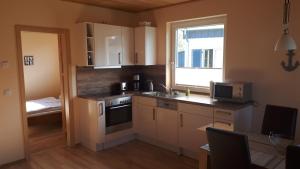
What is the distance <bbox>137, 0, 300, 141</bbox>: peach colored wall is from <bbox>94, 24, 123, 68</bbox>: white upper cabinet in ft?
5.21

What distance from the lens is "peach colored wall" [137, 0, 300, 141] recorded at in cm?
303

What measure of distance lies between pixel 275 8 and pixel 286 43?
127 cm

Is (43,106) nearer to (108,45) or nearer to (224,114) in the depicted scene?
(108,45)

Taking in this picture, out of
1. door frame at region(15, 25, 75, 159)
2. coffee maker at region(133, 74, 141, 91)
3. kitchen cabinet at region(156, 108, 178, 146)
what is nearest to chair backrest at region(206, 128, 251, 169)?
kitchen cabinet at region(156, 108, 178, 146)

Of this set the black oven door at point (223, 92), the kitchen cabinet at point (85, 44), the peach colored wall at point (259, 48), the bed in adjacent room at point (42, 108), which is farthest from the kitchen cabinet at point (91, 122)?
the peach colored wall at point (259, 48)

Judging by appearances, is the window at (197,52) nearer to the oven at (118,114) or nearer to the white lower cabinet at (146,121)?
the white lower cabinet at (146,121)

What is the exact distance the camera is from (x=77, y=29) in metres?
4.04

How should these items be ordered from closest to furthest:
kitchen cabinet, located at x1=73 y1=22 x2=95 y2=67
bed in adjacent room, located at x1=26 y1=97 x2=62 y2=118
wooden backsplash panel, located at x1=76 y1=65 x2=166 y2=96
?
1. kitchen cabinet, located at x1=73 y1=22 x2=95 y2=67
2. wooden backsplash panel, located at x1=76 y1=65 x2=166 y2=96
3. bed in adjacent room, located at x1=26 y1=97 x2=62 y2=118

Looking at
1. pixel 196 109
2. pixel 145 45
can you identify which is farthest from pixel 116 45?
pixel 196 109

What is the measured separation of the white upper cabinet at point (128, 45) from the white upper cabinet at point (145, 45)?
8cm

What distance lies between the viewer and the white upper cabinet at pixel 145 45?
4418 millimetres

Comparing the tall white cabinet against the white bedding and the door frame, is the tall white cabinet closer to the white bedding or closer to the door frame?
the door frame

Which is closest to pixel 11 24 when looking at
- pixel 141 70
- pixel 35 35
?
pixel 141 70

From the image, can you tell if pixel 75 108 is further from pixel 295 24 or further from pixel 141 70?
pixel 295 24
